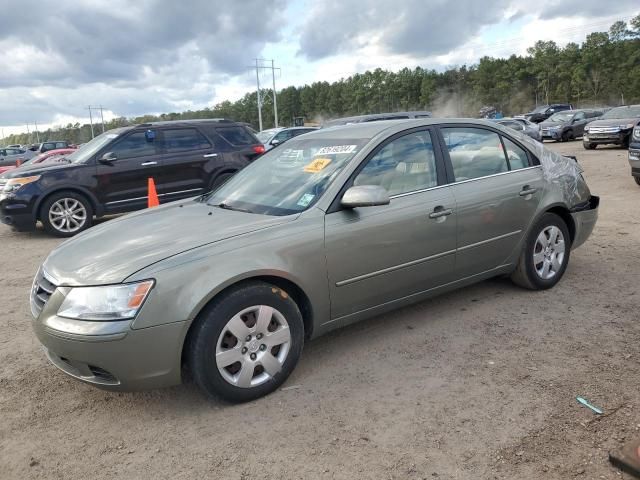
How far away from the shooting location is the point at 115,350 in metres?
2.73

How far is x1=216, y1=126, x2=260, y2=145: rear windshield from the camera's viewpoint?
9711mm

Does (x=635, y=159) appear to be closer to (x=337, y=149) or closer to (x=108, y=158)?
(x=337, y=149)

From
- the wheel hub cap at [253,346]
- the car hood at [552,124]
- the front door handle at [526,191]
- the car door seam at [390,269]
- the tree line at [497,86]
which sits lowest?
the wheel hub cap at [253,346]

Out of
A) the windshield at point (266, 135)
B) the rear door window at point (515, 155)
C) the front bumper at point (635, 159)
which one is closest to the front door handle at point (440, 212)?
the rear door window at point (515, 155)

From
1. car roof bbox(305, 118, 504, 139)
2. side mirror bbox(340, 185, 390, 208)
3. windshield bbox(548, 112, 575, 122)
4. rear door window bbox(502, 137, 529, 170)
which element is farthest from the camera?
windshield bbox(548, 112, 575, 122)

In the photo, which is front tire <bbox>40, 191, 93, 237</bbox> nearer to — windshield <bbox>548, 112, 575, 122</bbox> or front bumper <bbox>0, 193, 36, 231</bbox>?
front bumper <bbox>0, 193, 36, 231</bbox>

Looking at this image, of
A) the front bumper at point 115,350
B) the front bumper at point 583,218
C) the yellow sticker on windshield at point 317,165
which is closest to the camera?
the front bumper at point 115,350

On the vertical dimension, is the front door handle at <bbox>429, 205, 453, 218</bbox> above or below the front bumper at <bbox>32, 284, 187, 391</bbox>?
above

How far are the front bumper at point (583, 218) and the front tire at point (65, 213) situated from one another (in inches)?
286

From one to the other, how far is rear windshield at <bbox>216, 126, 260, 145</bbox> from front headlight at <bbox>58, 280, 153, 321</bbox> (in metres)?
7.22

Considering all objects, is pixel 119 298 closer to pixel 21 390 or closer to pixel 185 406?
pixel 185 406

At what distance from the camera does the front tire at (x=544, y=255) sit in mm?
4535

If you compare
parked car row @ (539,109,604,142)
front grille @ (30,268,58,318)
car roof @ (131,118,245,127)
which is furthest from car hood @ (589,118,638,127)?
front grille @ (30,268,58,318)

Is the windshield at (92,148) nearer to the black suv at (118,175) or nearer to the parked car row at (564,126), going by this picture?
the black suv at (118,175)
